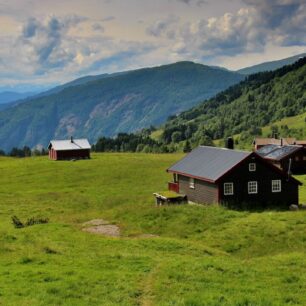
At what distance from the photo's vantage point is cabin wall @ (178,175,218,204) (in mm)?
53562

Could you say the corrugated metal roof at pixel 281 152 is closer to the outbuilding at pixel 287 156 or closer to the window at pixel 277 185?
the outbuilding at pixel 287 156

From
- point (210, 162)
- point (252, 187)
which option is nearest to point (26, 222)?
point (210, 162)

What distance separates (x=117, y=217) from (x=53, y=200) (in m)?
21.5

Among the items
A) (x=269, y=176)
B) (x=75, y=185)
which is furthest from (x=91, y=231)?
(x=75, y=185)

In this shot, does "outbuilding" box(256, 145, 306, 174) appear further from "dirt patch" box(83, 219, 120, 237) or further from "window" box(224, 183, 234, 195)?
"dirt patch" box(83, 219, 120, 237)

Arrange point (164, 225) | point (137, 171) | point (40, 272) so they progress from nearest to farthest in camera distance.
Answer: point (40, 272)
point (164, 225)
point (137, 171)

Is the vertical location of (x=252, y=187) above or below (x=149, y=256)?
above

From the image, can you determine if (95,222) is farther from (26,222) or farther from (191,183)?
(191,183)

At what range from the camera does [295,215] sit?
4453cm

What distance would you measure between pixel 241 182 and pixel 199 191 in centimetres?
563

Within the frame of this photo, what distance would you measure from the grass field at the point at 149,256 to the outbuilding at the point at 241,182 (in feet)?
14.6

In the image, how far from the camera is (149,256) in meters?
27.8

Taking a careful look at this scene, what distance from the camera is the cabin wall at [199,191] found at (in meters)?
53.6

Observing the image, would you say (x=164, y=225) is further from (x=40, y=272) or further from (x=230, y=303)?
(x=230, y=303)
